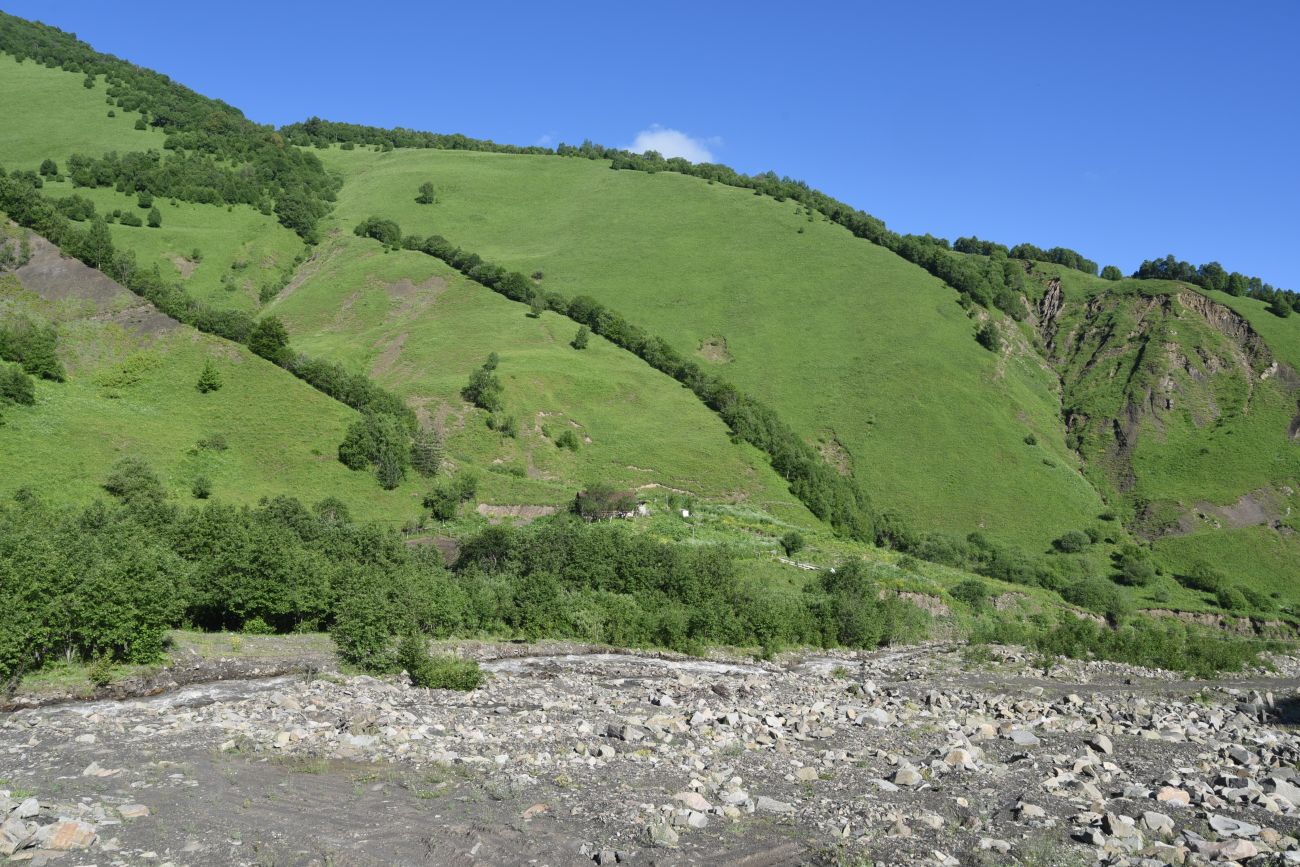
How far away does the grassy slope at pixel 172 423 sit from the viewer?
7362 centimetres

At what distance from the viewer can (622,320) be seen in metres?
145

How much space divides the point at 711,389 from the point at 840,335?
36.4 m

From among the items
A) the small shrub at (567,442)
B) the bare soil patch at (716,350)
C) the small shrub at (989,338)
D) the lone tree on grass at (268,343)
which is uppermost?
the small shrub at (989,338)

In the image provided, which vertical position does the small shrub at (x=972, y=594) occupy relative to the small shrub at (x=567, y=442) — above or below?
below

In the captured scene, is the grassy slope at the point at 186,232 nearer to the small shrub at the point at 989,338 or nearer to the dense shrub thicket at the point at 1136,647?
the small shrub at the point at 989,338

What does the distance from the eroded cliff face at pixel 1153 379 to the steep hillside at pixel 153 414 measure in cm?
10935

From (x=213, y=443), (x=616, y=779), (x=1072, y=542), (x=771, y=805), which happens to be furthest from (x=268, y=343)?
(x=1072, y=542)

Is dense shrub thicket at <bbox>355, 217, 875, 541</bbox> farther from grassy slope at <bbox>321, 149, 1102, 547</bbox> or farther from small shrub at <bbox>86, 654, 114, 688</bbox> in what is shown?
small shrub at <bbox>86, 654, 114, 688</bbox>

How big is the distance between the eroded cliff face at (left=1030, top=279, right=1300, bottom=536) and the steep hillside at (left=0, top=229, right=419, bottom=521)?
109 m

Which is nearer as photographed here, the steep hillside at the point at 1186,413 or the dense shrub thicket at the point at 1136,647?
the dense shrub thicket at the point at 1136,647

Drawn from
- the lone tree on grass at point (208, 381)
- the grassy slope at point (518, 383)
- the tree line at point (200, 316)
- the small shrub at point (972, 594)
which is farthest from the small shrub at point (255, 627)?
the small shrub at point (972, 594)

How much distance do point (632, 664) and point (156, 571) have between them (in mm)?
23073

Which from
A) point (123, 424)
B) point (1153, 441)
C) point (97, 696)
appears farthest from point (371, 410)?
point (1153, 441)

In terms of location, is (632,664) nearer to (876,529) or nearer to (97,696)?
(97,696)
